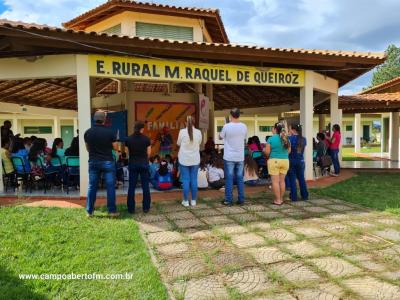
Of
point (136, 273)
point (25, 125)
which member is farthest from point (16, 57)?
point (25, 125)

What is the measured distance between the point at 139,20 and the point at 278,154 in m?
7.58

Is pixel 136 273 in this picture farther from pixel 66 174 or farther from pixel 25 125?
pixel 25 125

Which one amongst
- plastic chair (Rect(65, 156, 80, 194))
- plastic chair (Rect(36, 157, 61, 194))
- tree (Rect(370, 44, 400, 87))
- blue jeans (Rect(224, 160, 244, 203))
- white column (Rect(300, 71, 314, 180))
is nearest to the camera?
blue jeans (Rect(224, 160, 244, 203))

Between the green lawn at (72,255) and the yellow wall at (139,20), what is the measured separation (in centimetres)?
764

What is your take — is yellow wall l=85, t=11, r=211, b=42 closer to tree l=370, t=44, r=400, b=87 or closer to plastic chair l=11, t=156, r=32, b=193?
plastic chair l=11, t=156, r=32, b=193

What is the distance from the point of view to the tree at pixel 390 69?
54219mm

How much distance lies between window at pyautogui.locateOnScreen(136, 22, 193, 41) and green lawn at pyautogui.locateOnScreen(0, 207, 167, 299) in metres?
7.72

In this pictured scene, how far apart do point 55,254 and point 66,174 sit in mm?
4095

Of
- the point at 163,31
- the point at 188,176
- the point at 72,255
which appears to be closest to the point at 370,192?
the point at 188,176

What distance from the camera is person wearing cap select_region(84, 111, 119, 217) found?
220 inches

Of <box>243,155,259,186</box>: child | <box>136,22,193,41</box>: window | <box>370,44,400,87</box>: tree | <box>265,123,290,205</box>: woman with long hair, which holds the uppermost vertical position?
<box>370,44,400,87</box>: tree

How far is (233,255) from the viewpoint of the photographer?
410cm

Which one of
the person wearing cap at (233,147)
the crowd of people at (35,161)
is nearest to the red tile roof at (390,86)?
the person wearing cap at (233,147)

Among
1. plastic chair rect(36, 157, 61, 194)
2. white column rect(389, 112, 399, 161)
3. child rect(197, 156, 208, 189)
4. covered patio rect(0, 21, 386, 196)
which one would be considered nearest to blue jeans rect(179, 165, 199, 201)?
child rect(197, 156, 208, 189)
